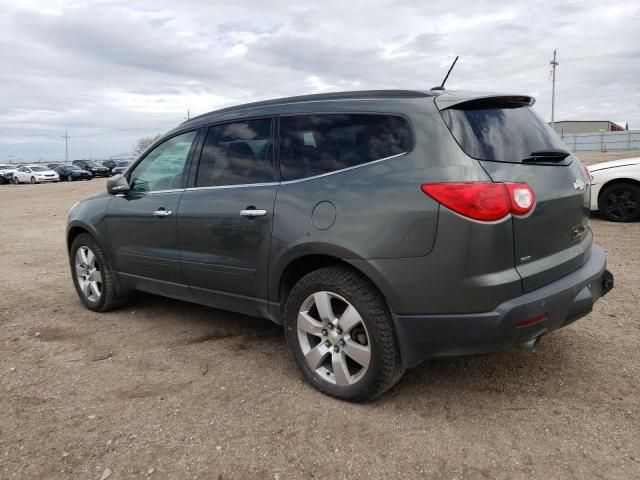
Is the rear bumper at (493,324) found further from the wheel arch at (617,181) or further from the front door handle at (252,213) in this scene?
the wheel arch at (617,181)

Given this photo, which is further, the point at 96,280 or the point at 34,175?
the point at 34,175

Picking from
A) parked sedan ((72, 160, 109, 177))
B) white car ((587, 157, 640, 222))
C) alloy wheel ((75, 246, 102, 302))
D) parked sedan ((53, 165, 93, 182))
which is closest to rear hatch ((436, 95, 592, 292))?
alloy wheel ((75, 246, 102, 302))

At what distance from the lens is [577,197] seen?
2951mm

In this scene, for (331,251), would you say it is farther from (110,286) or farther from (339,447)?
(110,286)

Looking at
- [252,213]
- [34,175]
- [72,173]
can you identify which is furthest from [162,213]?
[72,173]

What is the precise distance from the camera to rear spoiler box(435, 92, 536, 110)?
2766mm

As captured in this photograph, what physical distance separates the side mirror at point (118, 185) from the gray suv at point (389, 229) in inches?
36.1

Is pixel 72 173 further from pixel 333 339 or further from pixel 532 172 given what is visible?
pixel 532 172

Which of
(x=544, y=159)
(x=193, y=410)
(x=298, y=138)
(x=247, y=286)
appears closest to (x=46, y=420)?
(x=193, y=410)

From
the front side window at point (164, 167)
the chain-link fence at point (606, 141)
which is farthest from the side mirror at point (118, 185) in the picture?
the chain-link fence at point (606, 141)

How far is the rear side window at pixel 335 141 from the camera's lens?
282 centimetres

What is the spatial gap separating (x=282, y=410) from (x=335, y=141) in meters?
1.58

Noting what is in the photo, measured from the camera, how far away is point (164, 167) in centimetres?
419

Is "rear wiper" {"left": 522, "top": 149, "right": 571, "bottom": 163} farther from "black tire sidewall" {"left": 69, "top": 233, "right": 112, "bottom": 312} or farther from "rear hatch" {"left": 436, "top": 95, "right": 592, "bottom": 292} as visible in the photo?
"black tire sidewall" {"left": 69, "top": 233, "right": 112, "bottom": 312}
